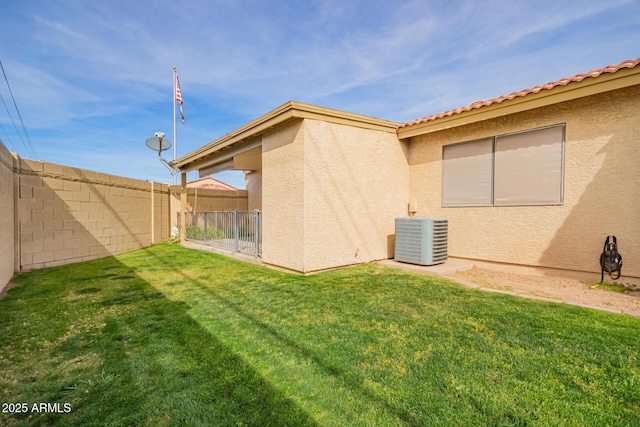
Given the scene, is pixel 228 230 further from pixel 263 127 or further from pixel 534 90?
pixel 534 90

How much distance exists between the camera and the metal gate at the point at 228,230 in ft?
26.1

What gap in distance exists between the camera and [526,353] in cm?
270

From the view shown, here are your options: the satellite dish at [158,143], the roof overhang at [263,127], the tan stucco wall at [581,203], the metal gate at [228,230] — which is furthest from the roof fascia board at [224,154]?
the tan stucco wall at [581,203]

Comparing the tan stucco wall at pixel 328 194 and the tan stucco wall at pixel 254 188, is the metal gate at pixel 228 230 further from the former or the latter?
the tan stucco wall at pixel 254 188

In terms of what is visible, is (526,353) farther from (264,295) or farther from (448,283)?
(264,295)

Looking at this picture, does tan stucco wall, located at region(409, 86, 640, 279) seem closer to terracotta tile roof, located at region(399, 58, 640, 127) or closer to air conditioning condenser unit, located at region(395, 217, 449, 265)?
terracotta tile roof, located at region(399, 58, 640, 127)

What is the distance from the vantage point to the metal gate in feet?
26.1

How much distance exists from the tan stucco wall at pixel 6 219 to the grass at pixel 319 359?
1.41 m

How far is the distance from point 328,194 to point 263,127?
88.8 inches

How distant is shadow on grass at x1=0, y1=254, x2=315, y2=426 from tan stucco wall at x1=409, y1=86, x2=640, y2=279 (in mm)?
5817

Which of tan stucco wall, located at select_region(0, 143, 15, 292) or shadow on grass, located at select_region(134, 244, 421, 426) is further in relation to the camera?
tan stucco wall, located at select_region(0, 143, 15, 292)

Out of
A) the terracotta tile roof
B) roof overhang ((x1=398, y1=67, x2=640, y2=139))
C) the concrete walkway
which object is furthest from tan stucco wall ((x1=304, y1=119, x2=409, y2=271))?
the terracotta tile roof

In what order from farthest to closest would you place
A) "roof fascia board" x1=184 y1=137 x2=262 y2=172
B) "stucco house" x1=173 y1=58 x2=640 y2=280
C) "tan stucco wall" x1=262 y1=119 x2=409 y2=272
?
"roof fascia board" x1=184 y1=137 x2=262 y2=172 → "tan stucco wall" x1=262 y1=119 x2=409 y2=272 → "stucco house" x1=173 y1=58 x2=640 y2=280

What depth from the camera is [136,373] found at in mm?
2480
